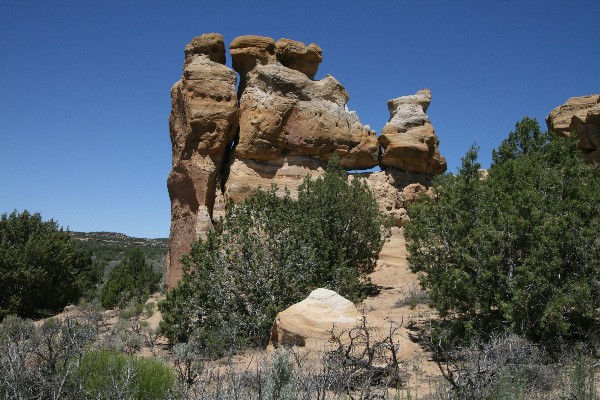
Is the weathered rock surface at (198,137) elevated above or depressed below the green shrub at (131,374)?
above

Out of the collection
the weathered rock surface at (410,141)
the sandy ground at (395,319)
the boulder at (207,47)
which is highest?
the boulder at (207,47)

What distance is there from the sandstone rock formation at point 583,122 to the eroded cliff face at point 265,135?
5681mm

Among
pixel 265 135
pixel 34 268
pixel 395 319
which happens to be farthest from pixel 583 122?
pixel 34 268

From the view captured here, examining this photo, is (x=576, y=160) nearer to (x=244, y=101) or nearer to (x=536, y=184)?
(x=536, y=184)

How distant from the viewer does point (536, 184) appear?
10867 mm

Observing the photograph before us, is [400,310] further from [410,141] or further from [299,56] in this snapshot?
[299,56]

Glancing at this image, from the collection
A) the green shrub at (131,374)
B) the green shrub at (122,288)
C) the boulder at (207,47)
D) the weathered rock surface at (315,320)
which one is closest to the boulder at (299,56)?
the boulder at (207,47)

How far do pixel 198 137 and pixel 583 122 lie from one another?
16.8 metres

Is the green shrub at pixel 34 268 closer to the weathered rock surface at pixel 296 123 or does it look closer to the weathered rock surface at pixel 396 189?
the weathered rock surface at pixel 296 123

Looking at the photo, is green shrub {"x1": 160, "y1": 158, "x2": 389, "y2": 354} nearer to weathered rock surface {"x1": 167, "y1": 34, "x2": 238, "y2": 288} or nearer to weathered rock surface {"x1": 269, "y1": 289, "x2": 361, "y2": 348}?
weathered rock surface {"x1": 269, "y1": 289, "x2": 361, "y2": 348}

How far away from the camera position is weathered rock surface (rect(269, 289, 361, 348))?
1005 cm

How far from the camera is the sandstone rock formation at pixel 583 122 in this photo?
850 inches

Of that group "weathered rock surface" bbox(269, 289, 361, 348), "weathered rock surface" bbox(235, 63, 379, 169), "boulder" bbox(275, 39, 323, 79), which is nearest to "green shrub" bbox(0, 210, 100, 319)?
"weathered rock surface" bbox(235, 63, 379, 169)

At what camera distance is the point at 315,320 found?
10.3 metres
